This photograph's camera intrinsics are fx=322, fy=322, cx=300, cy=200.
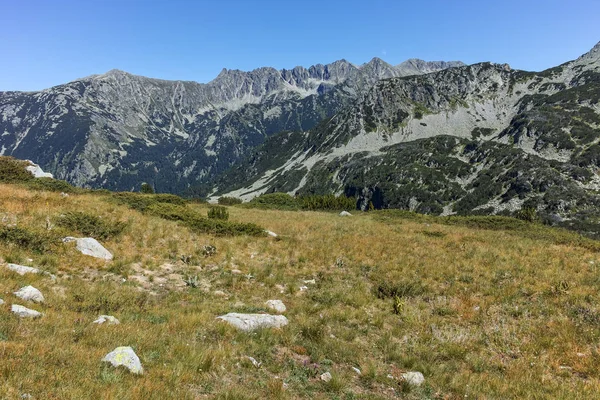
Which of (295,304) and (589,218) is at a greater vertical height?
(295,304)

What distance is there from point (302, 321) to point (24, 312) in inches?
284

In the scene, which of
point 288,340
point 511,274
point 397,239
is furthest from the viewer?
point 397,239

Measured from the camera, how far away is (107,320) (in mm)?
8172

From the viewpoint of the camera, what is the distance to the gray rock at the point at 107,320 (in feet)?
26.0

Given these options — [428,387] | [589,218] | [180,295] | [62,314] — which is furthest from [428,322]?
[589,218]

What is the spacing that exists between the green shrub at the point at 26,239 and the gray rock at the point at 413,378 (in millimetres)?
14374

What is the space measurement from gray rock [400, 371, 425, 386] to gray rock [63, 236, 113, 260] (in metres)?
12.9

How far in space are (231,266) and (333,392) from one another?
9.74 metres

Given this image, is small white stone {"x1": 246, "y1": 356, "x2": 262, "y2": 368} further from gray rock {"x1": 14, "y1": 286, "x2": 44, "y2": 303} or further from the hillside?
gray rock {"x1": 14, "y1": 286, "x2": 44, "y2": 303}

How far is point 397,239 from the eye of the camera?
22.2 meters

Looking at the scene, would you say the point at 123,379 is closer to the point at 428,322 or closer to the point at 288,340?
the point at 288,340

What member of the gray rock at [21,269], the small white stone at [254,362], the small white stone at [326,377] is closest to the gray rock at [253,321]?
the small white stone at [254,362]

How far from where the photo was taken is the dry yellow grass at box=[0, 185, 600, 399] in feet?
20.9

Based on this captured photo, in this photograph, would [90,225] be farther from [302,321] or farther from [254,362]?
[254,362]
